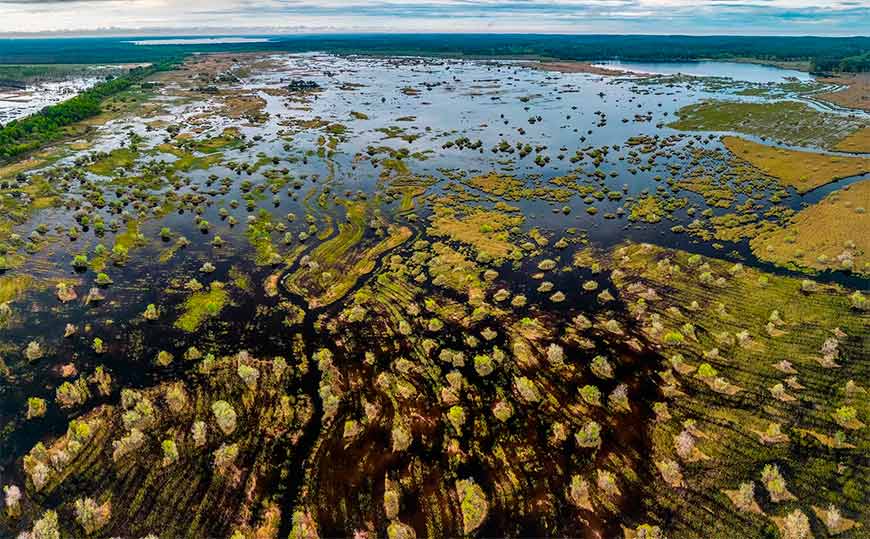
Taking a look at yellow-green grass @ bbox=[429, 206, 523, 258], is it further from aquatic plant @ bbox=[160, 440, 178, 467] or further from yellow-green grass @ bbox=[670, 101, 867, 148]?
yellow-green grass @ bbox=[670, 101, 867, 148]

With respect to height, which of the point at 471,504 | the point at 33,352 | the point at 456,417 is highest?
the point at 33,352

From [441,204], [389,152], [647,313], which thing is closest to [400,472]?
[647,313]

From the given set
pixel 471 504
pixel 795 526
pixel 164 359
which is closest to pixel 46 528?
pixel 164 359

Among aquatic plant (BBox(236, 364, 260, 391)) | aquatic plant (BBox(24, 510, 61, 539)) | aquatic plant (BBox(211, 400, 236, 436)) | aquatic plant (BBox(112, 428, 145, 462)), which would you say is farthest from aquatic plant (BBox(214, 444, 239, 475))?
aquatic plant (BBox(24, 510, 61, 539))

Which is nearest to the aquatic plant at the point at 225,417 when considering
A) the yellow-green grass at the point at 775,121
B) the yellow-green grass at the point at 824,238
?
the yellow-green grass at the point at 824,238

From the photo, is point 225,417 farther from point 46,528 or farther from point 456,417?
point 456,417

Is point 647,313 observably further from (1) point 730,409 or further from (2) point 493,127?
(2) point 493,127
